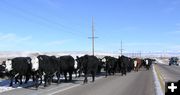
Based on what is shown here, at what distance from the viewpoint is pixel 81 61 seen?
2811cm

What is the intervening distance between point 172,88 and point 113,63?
122 ft

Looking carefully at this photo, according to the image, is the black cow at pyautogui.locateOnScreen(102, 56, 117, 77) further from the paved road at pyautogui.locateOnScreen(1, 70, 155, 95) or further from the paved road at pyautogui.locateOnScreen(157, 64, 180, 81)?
the paved road at pyautogui.locateOnScreen(1, 70, 155, 95)

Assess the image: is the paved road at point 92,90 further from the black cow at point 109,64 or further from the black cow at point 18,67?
the black cow at point 109,64

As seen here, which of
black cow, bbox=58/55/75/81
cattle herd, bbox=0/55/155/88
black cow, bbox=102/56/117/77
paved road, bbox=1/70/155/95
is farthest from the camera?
black cow, bbox=102/56/117/77

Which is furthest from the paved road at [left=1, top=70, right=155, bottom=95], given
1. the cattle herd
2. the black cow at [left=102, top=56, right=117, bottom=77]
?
the black cow at [left=102, top=56, right=117, bottom=77]

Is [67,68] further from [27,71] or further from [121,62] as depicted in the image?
[121,62]

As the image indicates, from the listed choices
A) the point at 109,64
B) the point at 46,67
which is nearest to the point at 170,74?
the point at 109,64

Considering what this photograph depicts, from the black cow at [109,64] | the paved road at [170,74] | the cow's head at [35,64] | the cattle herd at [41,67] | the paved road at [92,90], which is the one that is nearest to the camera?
the paved road at [92,90]

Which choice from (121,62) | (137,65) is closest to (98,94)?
(121,62)

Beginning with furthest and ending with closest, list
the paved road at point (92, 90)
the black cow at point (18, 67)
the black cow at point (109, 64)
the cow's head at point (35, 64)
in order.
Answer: the black cow at point (109, 64), the black cow at point (18, 67), the cow's head at point (35, 64), the paved road at point (92, 90)

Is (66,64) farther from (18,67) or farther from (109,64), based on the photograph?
(109,64)

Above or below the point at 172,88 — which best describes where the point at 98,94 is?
below

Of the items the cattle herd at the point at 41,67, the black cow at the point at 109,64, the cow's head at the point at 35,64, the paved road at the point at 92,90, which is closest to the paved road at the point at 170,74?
the black cow at the point at 109,64

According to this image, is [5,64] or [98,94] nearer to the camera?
[98,94]
